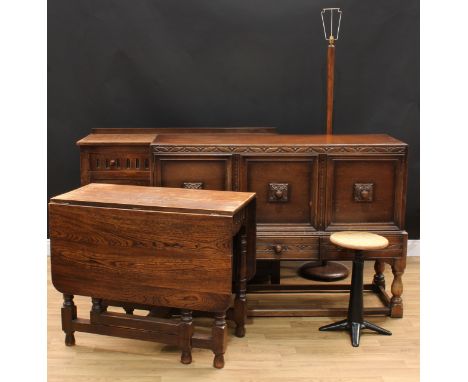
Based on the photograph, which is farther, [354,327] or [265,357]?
[354,327]

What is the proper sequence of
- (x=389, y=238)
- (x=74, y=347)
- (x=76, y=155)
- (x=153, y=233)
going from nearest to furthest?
(x=153, y=233) < (x=74, y=347) < (x=389, y=238) < (x=76, y=155)

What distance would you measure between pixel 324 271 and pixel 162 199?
71.5 inches

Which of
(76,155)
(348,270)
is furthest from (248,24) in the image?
(348,270)

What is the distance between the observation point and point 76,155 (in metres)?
5.22

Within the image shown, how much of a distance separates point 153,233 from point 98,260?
35 centimetres

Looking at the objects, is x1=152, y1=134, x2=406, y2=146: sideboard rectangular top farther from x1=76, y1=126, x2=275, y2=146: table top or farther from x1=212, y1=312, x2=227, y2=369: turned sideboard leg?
x1=212, y1=312, x2=227, y2=369: turned sideboard leg

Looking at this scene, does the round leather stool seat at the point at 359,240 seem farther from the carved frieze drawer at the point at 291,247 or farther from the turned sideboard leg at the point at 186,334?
the turned sideboard leg at the point at 186,334

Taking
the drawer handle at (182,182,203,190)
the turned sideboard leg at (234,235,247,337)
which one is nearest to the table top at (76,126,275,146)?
the drawer handle at (182,182,203,190)

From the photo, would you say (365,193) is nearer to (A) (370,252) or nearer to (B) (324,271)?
(A) (370,252)

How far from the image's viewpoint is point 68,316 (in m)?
3.72

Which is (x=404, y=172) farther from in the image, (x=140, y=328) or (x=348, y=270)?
(x=140, y=328)

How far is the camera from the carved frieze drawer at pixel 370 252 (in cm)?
399

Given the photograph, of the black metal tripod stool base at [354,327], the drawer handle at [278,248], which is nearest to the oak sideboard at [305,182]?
the drawer handle at [278,248]

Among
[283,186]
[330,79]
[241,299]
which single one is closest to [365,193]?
[283,186]
